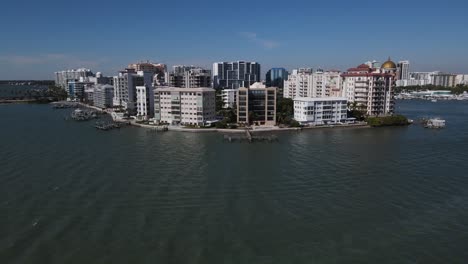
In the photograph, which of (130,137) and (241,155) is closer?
(241,155)

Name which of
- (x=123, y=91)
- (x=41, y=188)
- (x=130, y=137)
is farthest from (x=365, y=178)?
(x=123, y=91)

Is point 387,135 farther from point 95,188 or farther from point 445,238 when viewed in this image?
point 95,188

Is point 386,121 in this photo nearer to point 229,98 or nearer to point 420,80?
point 229,98

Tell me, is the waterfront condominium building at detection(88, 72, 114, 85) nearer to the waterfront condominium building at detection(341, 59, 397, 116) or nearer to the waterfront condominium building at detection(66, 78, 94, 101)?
the waterfront condominium building at detection(66, 78, 94, 101)

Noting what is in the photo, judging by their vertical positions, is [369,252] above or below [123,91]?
below

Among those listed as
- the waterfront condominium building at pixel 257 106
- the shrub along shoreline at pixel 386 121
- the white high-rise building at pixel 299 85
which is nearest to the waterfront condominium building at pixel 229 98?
the white high-rise building at pixel 299 85

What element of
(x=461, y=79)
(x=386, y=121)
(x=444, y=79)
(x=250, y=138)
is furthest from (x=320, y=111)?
(x=461, y=79)

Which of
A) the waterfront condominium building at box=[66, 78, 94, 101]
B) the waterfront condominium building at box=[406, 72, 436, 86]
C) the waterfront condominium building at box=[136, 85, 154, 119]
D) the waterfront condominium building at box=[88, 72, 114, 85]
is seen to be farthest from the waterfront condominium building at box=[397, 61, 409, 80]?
the waterfront condominium building at box=[136, 85, 154, 119]

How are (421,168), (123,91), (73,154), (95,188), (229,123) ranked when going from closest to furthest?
1. (95,188)
2. (421,168)
3. (73,154)
4. (229,123)
5. (123,91)
